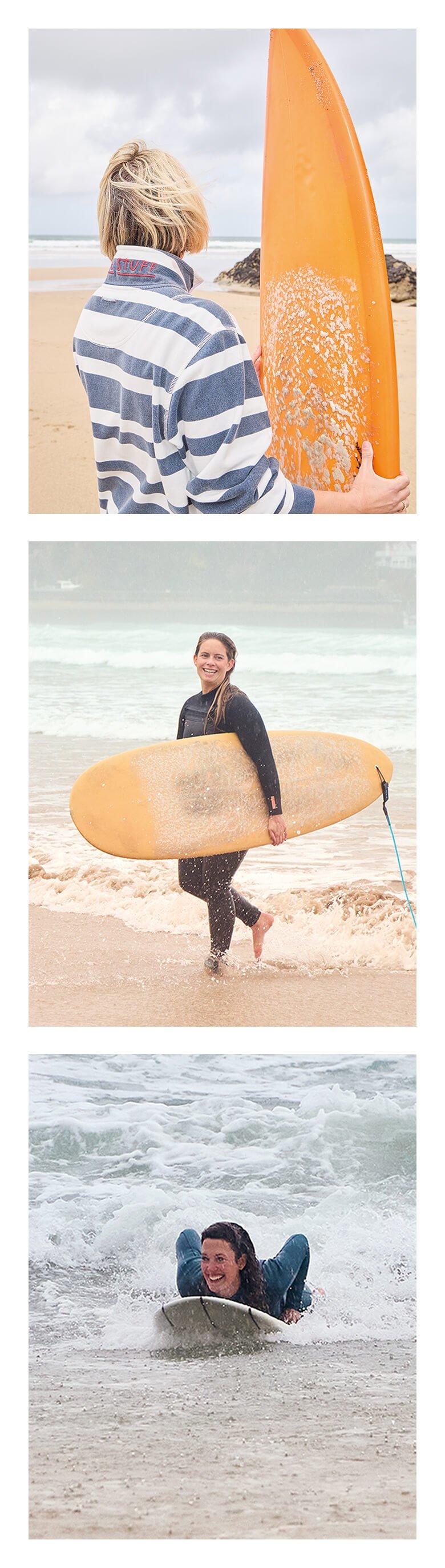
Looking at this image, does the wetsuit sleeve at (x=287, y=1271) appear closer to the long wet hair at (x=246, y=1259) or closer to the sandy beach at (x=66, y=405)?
the long wet hair at (x=246, y=1259)

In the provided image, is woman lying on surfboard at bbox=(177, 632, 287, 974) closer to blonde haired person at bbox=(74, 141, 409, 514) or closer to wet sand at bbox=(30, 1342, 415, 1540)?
blonde haired person at bbox=(74, 141, 409, 514)

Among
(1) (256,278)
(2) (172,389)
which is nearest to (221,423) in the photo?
(2) (172,389)

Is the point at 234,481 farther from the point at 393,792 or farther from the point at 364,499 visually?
the point at 393,792

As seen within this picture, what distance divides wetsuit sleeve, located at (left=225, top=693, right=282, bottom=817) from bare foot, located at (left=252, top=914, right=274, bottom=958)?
0.48 ft

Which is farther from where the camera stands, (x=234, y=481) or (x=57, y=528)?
(x=57, y=528)

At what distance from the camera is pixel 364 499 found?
173 cm

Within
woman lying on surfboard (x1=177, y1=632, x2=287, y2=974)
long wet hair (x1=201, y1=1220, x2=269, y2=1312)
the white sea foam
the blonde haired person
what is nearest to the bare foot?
woman lying on surfboard (x1=177, y1=632, x2=287, y2=974)

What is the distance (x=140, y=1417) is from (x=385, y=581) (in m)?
1.26

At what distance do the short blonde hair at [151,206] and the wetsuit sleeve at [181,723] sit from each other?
23.4 inches

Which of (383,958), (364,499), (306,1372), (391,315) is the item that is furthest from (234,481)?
(306,1372)

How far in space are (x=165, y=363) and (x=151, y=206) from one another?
0.71ft

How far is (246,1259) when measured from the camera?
1.83 metres

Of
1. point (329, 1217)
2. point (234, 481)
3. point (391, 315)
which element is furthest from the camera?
point (329, 1217)

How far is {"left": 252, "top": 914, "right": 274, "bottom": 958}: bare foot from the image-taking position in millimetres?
1743
